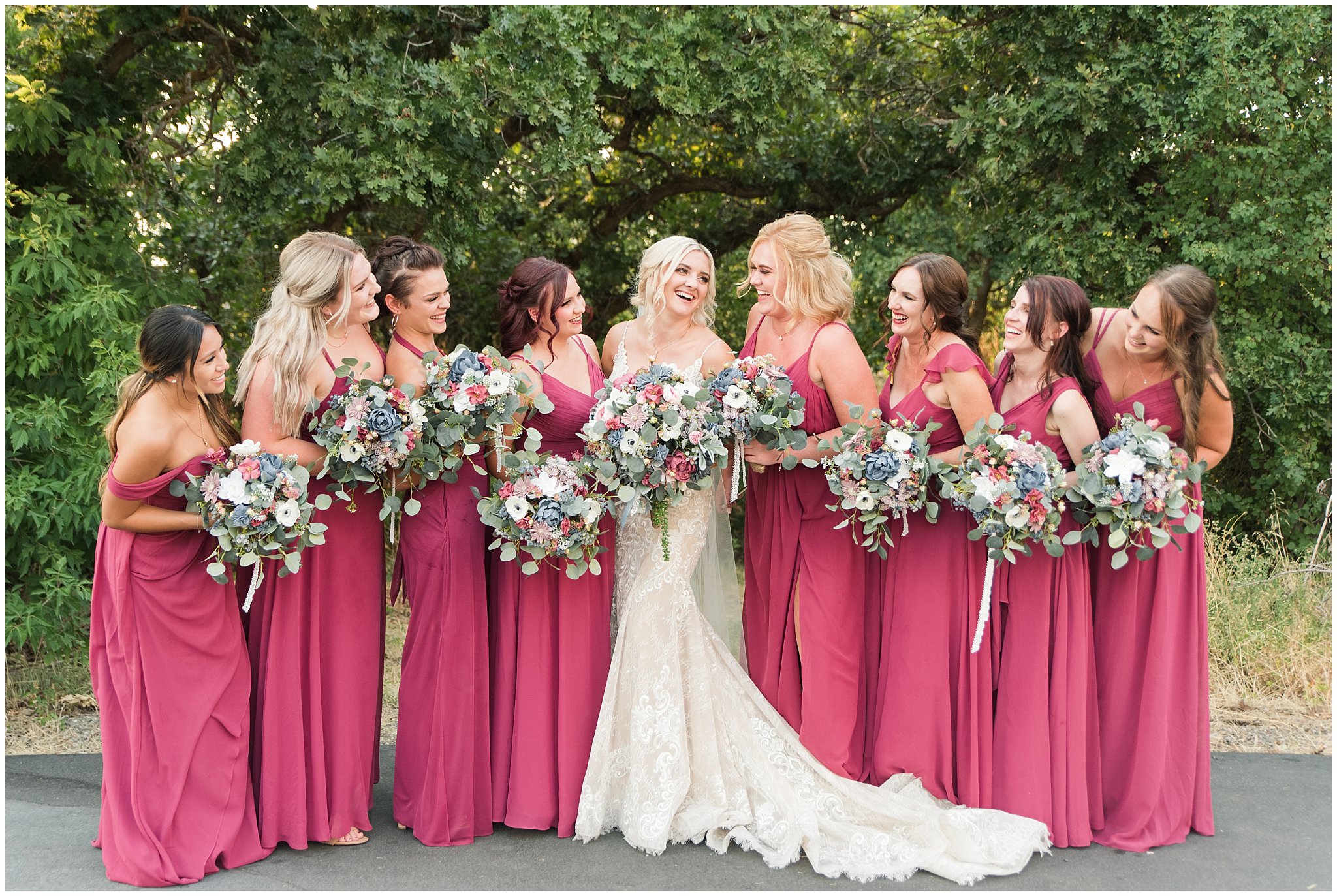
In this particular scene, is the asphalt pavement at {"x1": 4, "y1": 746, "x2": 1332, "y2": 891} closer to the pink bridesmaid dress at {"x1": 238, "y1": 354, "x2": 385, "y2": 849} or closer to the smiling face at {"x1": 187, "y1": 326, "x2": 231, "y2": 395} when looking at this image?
the pink bridesmaid dress at {"x1": 238, "y1": 354, "x2": 385, "y2": 849}

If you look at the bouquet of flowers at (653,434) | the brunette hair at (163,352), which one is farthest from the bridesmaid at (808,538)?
the brunette hair at (163,352)

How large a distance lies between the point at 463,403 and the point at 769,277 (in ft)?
5.41

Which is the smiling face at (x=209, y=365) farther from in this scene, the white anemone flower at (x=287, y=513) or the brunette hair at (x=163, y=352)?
the white anemone flower at (x=287, y=513)

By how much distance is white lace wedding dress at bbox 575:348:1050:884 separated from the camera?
4.33 meters

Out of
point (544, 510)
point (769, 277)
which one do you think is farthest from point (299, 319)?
point (769, 277)

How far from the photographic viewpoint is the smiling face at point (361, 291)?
179 inches

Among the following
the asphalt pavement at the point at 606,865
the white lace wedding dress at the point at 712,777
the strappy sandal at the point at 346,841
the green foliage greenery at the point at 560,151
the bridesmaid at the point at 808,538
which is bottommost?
the asphalt pavement at the point at 606,865

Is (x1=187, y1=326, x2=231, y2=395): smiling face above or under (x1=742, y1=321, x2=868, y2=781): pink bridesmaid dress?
above

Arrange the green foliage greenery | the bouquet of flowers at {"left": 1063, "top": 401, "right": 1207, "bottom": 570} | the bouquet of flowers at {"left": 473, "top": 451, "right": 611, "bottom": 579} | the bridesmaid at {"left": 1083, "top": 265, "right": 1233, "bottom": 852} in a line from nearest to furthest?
the bouquet of flowers at {"left": 1063, "top": 401, "right": 1207, "bottom": 570} → the bouquet of flowers at {"left": 473, "top": 451, "right": 611, "bottom": 579} → the bridesmaid at {"left": 1083, "top": 265, "right": 1233, "bottom": 852} → the green foliage greenery

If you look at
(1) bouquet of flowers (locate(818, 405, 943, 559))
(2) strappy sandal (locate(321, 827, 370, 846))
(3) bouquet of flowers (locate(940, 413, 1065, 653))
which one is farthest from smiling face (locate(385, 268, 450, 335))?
(3) bouquet of flowers (locate(940, 413, 1065, 653))

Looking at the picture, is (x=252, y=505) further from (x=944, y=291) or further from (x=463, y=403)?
(x=944, y=291)

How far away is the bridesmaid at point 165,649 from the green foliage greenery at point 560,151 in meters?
2.90

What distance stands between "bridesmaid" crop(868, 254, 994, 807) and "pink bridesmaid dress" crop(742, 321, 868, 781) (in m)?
0.16

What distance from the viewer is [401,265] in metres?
4.70
